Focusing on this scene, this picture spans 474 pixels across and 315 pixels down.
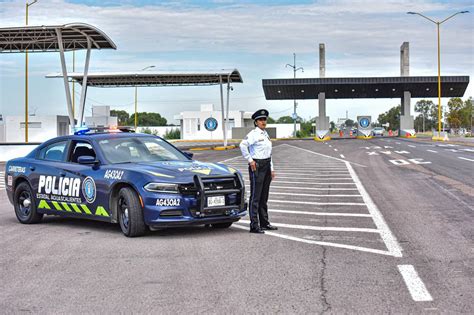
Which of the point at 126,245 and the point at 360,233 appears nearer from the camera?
the point at 126,245

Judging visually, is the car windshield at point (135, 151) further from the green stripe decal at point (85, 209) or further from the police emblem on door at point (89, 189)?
the green stripe decal at point (85, 209)

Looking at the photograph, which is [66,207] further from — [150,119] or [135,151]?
[150,119]

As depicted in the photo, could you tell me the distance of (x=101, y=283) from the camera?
6883 mm

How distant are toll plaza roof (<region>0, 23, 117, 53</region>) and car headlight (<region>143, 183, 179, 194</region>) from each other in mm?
24020

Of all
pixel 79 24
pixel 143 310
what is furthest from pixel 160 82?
pixel 143 310

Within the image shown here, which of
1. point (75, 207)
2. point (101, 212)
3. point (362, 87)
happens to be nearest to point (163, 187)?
point (101, 212)

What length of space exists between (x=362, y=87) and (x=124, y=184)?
240ft

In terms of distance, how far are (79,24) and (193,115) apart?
236 ft

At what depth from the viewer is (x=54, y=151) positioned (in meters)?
11.6

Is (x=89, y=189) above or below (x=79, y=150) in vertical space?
below

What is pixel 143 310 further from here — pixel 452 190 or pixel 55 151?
pixel 452 190

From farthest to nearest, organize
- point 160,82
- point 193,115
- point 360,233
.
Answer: point 193,115, point 160,82, point 360,233

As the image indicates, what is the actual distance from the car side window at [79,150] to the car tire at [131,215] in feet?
4.84

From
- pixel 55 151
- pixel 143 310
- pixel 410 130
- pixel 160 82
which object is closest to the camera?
pixel 143 310
